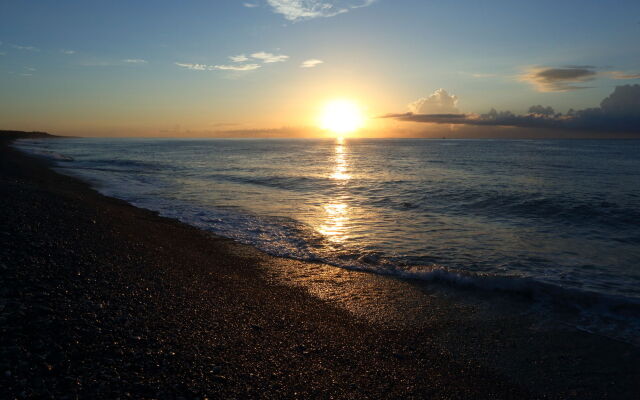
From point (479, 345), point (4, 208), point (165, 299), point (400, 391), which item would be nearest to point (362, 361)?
point (400, 391)

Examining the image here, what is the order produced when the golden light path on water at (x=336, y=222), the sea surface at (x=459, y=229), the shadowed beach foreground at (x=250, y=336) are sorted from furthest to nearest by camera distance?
the golden light path on water at (x=336, y=222) < the sea surface at (x=459, y=229) < the shadowed beach foreground at (x=250, y=336)

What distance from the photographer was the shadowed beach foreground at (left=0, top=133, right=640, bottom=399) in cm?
444

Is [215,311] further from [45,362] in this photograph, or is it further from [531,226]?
[531,226]

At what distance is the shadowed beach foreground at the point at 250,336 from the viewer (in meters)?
4.44

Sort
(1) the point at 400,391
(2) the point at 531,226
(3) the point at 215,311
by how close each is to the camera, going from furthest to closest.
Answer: (2) the point at 531,226 < (3) the point at 215,311 < (1) the point at 400,391

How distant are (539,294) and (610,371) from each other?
3384 millimetres

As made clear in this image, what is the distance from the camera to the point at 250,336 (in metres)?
5.99

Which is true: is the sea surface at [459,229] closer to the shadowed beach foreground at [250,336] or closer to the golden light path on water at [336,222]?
the golden light path on water at [336,222]

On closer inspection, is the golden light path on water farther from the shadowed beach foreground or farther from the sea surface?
the shadowed beach foreground

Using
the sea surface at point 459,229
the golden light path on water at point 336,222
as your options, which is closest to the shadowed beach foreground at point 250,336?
the sea surface at point 459,229

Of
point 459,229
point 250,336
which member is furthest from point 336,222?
point 250,336

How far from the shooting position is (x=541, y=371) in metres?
5.98

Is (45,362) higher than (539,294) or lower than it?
higher

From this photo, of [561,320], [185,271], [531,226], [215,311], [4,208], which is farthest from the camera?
[531,226]
